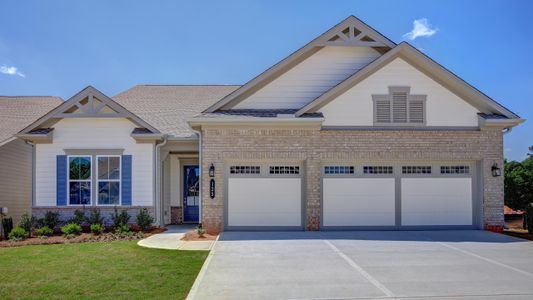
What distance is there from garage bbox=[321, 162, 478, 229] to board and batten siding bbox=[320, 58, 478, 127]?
147cm

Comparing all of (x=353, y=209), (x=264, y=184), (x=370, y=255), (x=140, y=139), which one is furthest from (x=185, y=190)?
(x=370, y=255)

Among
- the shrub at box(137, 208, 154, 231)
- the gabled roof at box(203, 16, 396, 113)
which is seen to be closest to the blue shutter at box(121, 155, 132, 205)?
the shrub at box(137, 208, 154, 231)

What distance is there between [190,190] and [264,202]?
16.5ft

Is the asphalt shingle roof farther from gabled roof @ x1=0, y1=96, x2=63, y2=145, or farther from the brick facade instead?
gabled roof @ x1=0, y1=96, x2=63, y2=145

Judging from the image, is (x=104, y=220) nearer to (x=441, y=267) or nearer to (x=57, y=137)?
(x=57, y=137)

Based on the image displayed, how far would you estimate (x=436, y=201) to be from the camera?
14.7 meters

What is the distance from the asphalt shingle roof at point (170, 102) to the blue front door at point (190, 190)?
209 cm

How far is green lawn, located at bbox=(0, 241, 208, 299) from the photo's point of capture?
24.6 ft

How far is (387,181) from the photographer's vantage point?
1462 cm

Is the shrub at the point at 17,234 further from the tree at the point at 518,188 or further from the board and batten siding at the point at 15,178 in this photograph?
the tree at the point at 518,188

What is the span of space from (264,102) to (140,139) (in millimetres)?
4554

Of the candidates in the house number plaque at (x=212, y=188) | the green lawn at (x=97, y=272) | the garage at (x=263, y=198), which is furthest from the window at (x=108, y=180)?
the garage at (x=263, y=198)

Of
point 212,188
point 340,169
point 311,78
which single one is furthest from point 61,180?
point 340,169

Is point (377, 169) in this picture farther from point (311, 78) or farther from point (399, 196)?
point (311, 78)
